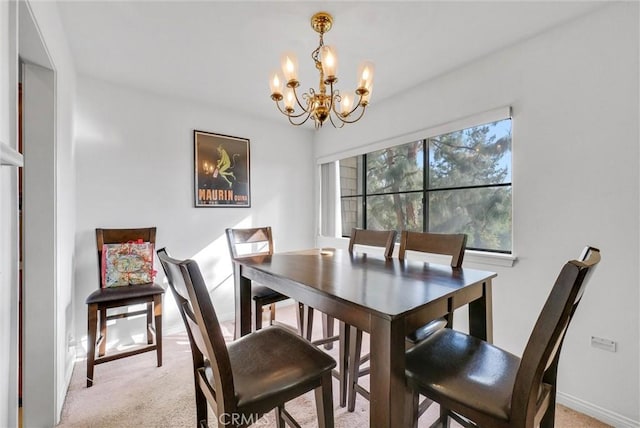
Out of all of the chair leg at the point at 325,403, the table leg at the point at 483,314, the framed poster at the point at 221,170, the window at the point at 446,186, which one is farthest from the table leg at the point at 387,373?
the framed poster at the point at 221,170

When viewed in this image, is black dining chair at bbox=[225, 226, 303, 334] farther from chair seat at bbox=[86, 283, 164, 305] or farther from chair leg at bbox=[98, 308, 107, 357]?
chair leg at bbox=[98, 308, 107, 357]

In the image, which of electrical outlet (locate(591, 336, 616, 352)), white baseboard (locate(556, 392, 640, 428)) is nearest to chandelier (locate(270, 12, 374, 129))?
electrical outlet (locate(591, 336, 616, 352))

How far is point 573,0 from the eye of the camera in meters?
1.60

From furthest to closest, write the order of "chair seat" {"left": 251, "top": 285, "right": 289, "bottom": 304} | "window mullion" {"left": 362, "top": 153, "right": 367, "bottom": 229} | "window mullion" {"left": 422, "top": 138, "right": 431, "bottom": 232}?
1. "window mullion" {"left": 362, "top": 153, "right": 367, "bottom": 229}
2. "window mullion" {"left": 422, "top": 138, "right": 431, "bottom": 232}
3. "chair seat" {"left": 251, "top": 285, "right": 289, "bottom": 304}

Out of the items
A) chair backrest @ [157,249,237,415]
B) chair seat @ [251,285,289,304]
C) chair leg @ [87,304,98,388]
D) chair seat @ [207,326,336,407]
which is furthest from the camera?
chair seat @ [251,285,289,304]

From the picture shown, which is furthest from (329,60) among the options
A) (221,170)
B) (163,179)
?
(163,179)

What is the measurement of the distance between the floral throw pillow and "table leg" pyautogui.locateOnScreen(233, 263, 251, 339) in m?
1.14

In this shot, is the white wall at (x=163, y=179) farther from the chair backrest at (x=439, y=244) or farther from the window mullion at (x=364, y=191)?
the chair backrest at (x=439, y=244)

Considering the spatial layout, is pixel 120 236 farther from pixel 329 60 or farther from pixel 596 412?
pixel 596 412

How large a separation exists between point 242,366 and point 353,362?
2.46 feet

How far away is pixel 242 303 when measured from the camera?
5.70 feet

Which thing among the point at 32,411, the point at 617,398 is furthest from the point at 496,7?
the point at 32,411

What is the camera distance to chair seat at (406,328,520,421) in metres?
0.91

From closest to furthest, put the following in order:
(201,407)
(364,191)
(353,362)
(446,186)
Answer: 1. (201,407)
2. (353,362)
3. (446,186)
4. (364,191)
